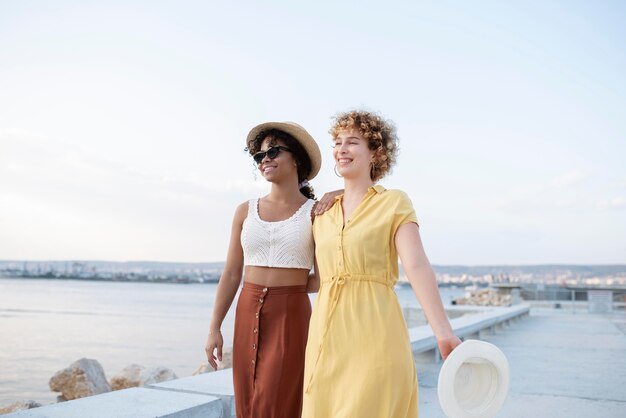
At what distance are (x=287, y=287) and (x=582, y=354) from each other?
6.81 meters

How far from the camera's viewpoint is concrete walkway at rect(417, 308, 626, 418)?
4812 millimetres

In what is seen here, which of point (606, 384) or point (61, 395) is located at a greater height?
point (606, 384)

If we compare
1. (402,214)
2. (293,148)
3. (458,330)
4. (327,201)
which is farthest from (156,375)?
(402,214)

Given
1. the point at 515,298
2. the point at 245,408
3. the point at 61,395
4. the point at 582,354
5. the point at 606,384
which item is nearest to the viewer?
the point at 245,408

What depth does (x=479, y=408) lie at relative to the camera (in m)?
2.04

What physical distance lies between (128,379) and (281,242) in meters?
8.38

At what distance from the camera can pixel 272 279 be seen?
108 inches

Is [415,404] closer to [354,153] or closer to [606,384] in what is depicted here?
[354,153]

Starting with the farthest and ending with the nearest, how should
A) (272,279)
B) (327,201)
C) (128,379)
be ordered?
1. (128,379)
2. (272,279)
3. (327,201)

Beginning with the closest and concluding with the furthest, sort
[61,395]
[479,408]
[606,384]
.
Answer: [479,408] → [606,384] → [61,395]

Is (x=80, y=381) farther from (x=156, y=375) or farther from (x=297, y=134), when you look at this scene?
(x=297, y=134)

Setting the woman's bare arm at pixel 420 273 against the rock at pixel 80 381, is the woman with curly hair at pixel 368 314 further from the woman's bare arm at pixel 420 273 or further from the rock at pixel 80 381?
the rock at pixel 80 381

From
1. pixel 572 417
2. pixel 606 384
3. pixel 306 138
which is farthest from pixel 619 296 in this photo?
pixel 306 138

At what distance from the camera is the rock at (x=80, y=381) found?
8719 mm
